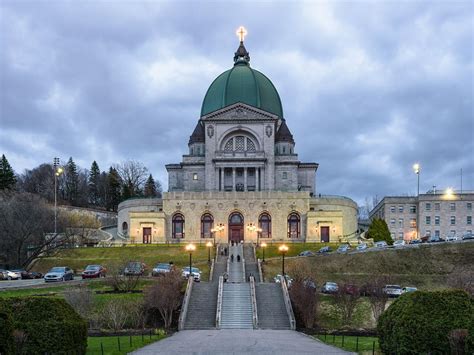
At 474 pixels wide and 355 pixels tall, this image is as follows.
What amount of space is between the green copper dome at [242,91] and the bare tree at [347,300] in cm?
5596

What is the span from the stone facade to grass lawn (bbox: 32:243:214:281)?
41.6 m

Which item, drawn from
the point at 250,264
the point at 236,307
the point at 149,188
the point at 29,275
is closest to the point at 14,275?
the point at 29,275

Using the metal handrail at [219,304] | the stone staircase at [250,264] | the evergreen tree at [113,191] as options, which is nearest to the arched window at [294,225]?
the stone staircase at [250,264]

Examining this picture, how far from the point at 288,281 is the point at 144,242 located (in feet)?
123

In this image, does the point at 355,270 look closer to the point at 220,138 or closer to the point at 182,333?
the point at 182,333

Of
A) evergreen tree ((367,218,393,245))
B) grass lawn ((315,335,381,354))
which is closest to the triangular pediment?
evergreen tree ((367,218,393,245))

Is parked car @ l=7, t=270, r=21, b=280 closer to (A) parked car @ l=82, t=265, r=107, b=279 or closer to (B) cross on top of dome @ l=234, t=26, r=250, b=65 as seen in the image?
(A) parked car @ l=82, t=265, r=107, b=279

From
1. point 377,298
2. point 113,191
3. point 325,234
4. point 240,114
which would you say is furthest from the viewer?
point 113,191

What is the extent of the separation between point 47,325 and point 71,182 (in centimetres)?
11563

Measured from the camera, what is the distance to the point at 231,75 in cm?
10000

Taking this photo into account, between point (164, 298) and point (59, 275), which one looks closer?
point (164, 298)

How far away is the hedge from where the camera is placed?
22.5 meters

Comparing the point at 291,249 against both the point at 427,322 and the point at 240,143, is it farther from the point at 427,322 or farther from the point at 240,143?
the point at 427,322

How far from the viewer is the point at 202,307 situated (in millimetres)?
42531
